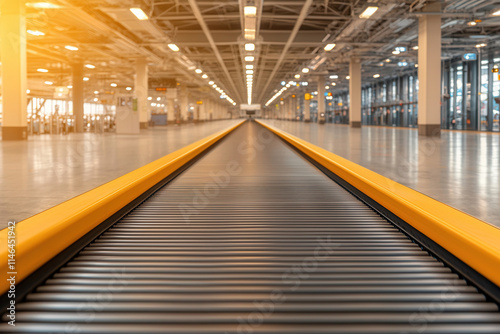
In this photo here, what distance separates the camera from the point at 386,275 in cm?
318

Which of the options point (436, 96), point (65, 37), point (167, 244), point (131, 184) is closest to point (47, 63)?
point (65, 37)

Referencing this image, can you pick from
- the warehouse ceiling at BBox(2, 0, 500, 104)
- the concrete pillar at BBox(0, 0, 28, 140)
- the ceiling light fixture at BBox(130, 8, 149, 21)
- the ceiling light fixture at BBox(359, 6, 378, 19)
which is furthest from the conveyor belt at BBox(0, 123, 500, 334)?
the concrete pillar at BBox(0, 0, 28, 140)

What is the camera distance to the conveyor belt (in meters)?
2.42

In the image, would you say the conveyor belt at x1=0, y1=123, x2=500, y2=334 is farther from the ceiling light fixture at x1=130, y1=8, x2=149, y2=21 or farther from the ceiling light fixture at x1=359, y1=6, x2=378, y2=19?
the ceiling light fixture at x1=359, y1=6, x2=378, y2=19

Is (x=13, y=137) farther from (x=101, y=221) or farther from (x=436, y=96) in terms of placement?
(x=436, y=96)

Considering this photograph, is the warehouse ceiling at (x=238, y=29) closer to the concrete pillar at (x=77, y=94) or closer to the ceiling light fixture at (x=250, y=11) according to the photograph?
the ceiling light fixture at (x=250, y=11)

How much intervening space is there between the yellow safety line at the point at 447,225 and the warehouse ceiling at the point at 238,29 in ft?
41.1

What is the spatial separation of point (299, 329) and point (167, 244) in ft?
6.27

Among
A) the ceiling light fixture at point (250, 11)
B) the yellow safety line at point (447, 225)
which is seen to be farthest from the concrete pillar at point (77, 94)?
the yellow safety line at point (447, 225)

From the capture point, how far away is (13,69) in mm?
18484

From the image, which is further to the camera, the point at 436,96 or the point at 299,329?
the point at 436,96

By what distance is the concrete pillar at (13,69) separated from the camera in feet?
59.3

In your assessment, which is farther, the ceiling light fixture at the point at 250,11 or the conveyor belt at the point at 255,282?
the ceiling light fixture at the point at 250,11

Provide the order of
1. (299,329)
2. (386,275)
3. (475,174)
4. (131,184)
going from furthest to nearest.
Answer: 1. (475,174)
2. (131,184)
3. (386,275)
4. (299,329)
